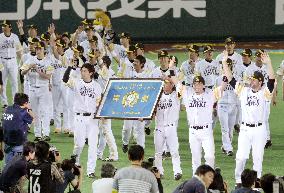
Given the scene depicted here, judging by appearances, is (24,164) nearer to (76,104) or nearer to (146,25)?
(76,104)

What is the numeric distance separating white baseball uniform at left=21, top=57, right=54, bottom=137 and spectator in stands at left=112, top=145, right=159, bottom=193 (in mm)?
8375

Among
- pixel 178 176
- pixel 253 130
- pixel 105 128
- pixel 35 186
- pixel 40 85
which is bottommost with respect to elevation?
pixel 178 176

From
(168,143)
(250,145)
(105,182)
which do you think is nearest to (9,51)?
(168,143)

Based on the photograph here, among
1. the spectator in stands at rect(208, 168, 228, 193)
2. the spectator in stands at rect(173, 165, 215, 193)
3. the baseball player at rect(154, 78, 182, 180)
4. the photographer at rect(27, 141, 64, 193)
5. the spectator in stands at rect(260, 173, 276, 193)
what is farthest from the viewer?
the baseball player at rect(154, 78, 182, 180)

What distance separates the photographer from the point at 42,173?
13.3 metres

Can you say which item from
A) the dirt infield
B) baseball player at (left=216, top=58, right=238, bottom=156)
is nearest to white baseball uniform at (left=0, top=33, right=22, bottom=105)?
baseball player at (left=216, top=58, right=238, bottom=156)

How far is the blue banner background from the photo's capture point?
17531mm

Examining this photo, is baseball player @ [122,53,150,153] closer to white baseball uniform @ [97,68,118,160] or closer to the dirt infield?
white baseball uniform @ [97,68,118,160]

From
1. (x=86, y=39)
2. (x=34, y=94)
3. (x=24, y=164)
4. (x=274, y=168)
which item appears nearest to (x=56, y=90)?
(x=34, y=94)

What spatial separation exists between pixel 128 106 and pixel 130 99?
0.15 m

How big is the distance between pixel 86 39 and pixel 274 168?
752 centimetres

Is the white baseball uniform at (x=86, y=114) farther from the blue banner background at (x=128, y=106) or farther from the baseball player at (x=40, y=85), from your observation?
the baseball player at (x=40, y=85)

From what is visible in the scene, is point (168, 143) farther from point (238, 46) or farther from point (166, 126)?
point (238, 46)

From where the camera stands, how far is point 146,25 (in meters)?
31.2
